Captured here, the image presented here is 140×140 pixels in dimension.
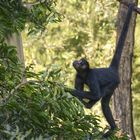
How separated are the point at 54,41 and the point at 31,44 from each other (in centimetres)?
102

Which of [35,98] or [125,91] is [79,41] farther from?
[35,98]

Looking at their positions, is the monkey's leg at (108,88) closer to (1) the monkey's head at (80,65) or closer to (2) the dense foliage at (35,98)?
(1) the monkey's head at (80,65)

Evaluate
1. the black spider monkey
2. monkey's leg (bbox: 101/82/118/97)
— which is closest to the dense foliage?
the black spider monkey

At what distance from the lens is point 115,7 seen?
13625 mm

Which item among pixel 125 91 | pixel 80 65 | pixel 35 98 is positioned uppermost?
pixel 80 65

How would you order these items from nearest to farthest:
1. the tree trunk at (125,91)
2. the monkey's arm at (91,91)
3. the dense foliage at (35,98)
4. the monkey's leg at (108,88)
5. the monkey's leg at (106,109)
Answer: the dense foliage at (35,98)
the monkey's arm at (91,91)
the monkey's leg at (108,88)
the monkey's leg at (106,109)
the tree trunk at (125,91)

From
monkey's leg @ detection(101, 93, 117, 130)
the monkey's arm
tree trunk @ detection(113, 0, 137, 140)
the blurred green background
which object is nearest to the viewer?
the monkey's arm

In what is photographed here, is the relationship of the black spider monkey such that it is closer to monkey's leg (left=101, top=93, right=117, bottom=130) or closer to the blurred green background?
monkey's leg (left=101, top=93, right=117, bottom=130)

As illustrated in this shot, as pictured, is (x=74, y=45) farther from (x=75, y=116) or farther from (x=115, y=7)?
(x=75, y=116)

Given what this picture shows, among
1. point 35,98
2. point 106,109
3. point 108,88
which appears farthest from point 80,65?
point 35,98

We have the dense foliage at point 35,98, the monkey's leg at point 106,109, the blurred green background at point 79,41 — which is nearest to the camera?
the dense foliage at point 35,98

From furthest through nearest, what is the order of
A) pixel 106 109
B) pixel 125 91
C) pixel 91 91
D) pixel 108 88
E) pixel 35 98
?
pixel 125 91 < pixel 106 109 < pixel 108 88 < pixel 91 91 < pixel 35 98

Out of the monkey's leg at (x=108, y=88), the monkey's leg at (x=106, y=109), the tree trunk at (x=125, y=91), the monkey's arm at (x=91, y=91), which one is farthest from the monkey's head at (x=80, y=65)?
the tree trunk at (x=125, y=91)

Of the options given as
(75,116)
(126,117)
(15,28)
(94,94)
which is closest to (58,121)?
(75,116)
